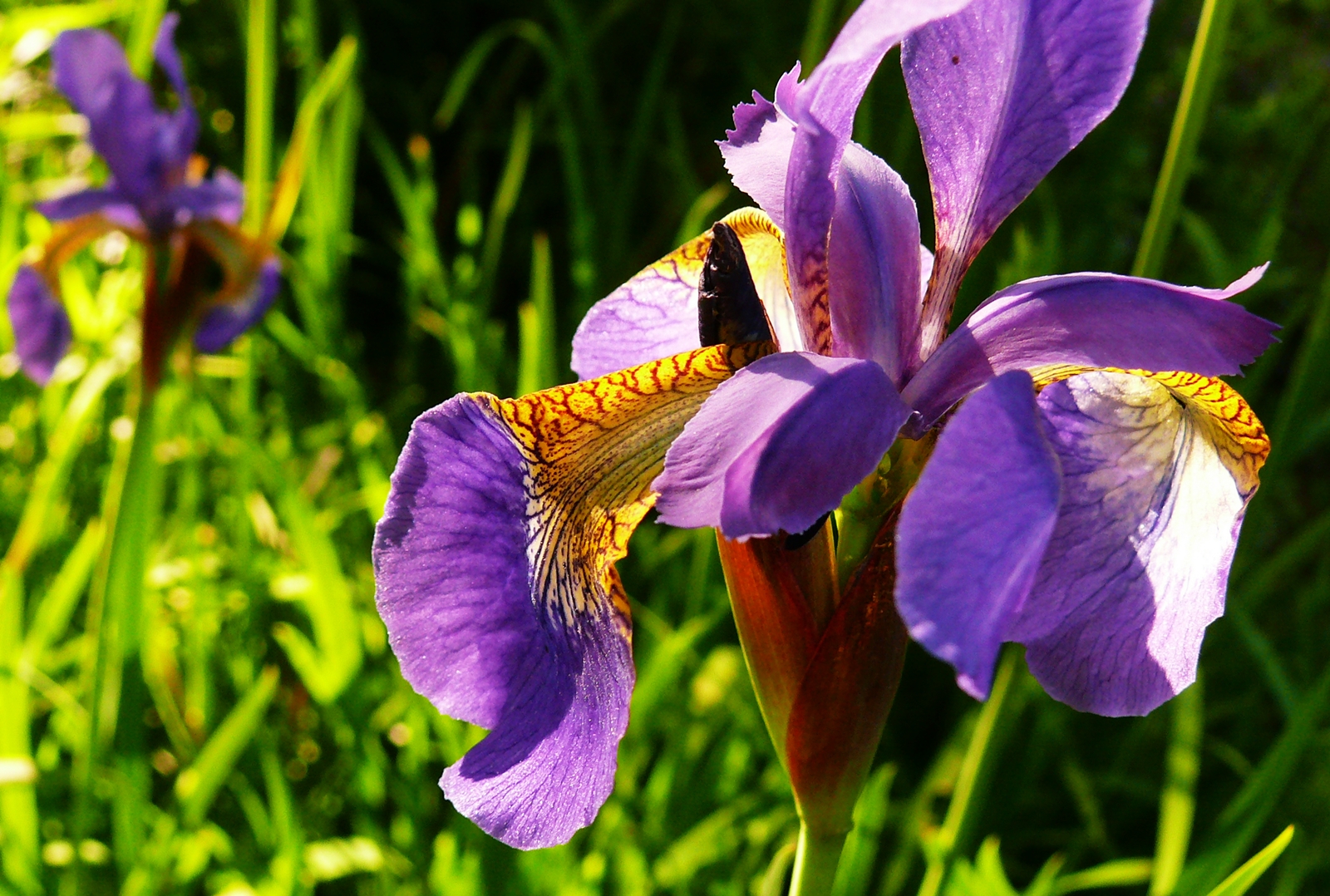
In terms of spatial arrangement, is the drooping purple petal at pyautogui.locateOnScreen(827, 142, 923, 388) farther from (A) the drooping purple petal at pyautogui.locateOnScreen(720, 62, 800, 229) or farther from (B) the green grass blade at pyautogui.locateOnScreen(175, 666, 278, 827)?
(B) the green grass blade at pyautogui.locateOnScreen(175, 666, 278, 827)

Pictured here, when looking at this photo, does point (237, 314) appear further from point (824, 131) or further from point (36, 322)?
point (824, 131)

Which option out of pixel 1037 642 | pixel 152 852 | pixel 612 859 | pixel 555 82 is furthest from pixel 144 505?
pixel 555 82

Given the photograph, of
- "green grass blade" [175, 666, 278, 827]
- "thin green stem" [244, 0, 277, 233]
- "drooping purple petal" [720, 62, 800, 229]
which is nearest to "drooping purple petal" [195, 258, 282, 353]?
"thin green stem" [244, 0, 277, 233]

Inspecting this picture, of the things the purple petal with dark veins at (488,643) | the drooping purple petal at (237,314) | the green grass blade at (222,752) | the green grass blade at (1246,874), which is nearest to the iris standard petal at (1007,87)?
the purple petal with dark veins at (488,643)

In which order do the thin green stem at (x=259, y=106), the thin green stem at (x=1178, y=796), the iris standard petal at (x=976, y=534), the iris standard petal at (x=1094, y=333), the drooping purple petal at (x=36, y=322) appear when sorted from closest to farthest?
1. the iris standard petal at (x=976, y=534)
2. the iris standard petal at (x=1094, y=333)
3. the thin green stem at (x=1178, y=796)
4. the drooping purple petal at (x=36, y=322)
5. the thin green stem at (x=259, y=106)

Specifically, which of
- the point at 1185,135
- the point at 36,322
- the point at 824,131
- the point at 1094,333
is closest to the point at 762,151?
the point at 824,131

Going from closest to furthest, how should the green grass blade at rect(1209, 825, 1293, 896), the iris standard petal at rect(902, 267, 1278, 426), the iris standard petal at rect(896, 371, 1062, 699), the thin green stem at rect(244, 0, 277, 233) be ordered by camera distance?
1. the iris standard petal at rect(896, 371, 1062, 699)
2. the iris standard petal at rect(902, 267, 1278, 426)
3. the green grass blade at rect(1209, 825, 1293, 896)
4. the thin green stem at rect(244, 0, 277, 233)

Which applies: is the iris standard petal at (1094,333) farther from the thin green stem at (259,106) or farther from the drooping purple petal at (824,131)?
the thin green stem at (259,106)
